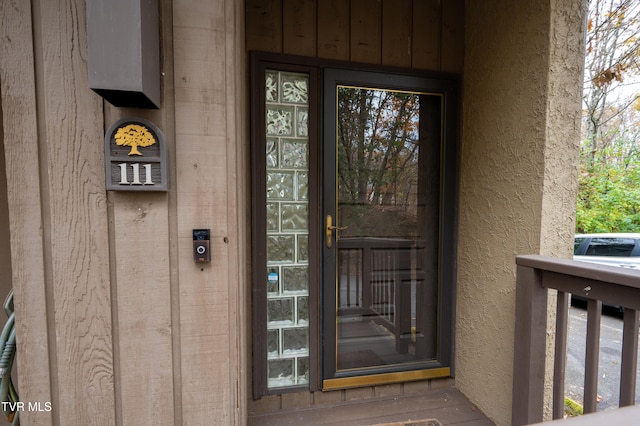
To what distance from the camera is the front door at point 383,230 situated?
6.12 ft

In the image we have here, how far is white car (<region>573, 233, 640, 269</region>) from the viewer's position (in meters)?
4.18

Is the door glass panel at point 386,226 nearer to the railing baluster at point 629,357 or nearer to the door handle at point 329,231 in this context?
the door handle at point 329,231

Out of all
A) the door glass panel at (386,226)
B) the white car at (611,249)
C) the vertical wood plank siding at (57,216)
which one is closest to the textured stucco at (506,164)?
the door glass panel at (386,226)

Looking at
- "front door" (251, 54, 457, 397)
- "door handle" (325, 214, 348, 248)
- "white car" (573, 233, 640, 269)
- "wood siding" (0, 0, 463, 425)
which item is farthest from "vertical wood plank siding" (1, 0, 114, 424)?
"white car" (573, 233, 640, 269)

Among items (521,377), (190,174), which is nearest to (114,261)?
(190,174)

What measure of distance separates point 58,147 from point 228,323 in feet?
3.00

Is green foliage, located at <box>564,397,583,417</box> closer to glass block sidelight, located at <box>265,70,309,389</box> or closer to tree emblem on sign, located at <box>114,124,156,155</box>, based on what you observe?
glass block sidelight, located at <box>265,70,309,389</box>

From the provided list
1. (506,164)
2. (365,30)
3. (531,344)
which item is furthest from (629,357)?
(365,30)

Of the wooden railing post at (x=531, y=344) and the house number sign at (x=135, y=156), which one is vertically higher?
the house number sign at (x=135, y=156)

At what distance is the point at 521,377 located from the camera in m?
1.43

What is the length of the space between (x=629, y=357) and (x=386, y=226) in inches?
49.6

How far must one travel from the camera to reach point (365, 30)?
1869mm

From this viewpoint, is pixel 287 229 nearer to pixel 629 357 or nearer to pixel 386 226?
pixel 386 226

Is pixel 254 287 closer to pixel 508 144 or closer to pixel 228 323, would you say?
pixel 228 323
